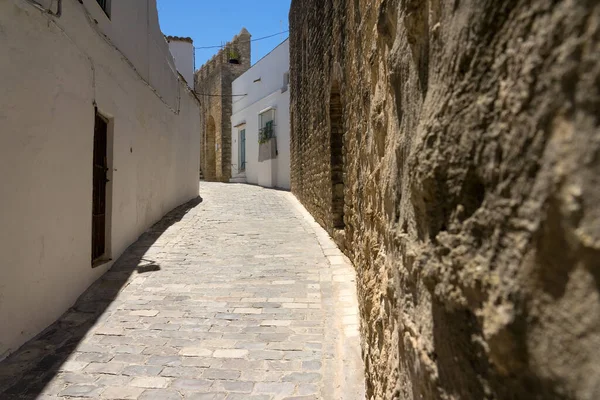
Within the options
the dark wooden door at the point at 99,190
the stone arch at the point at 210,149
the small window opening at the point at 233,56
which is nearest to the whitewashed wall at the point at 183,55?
the small window opening at the point at 233,56

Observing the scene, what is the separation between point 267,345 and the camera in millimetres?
3781

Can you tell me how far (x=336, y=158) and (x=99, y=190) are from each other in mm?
3411

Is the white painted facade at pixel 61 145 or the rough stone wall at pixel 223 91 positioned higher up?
the rough stone wall at pixel 223 91

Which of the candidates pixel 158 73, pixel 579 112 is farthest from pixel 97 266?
pixel 579 112

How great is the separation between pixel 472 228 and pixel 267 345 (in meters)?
3.06

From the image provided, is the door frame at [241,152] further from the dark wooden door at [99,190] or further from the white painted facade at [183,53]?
the dark wooden door at [99,190]

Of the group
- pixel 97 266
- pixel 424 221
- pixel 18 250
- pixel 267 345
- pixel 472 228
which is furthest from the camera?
pixel 97 266

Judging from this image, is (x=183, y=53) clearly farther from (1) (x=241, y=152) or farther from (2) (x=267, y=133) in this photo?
(1) (x=241, y=152)

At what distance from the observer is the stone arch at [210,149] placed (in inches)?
1109

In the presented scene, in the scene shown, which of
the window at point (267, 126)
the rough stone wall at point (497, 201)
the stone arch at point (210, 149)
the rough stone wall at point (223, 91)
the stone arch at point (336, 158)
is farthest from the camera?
the stone arch at point (210, 149)

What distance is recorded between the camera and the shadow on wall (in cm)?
310

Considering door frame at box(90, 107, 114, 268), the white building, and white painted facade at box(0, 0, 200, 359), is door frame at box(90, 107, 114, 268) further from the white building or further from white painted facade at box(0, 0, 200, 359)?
the white building

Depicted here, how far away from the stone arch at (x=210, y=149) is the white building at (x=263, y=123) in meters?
3.09

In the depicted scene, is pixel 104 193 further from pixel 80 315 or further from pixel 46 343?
pixel 46 343
